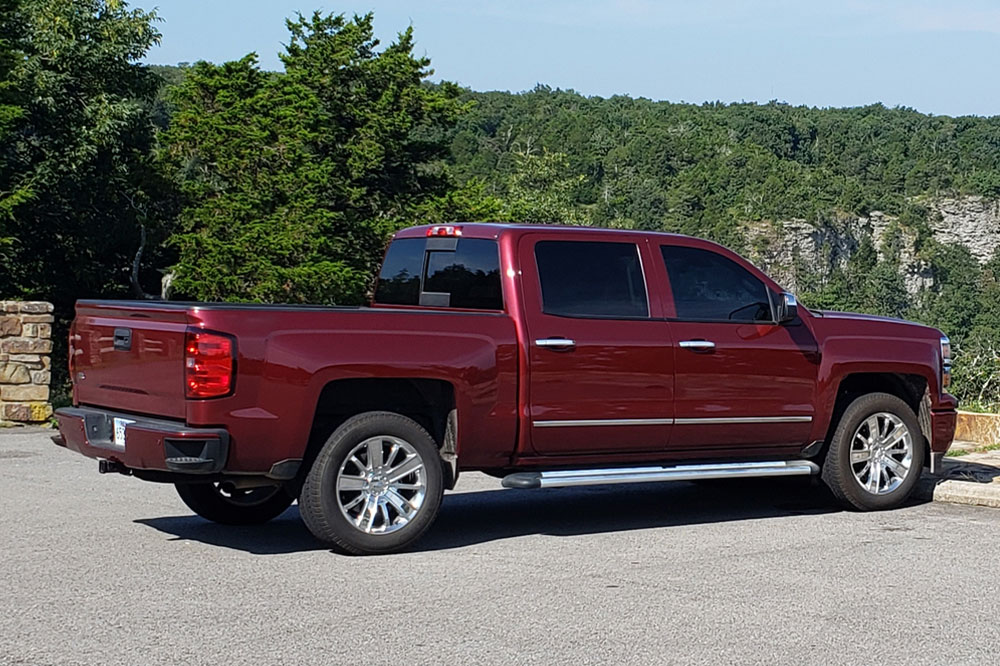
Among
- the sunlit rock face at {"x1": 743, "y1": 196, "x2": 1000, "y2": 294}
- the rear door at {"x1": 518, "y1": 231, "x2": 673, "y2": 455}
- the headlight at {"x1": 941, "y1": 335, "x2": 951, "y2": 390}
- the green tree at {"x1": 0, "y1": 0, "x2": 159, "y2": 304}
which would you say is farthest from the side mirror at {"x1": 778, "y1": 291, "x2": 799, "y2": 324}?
the sunlit rock face at {"x1": 743, "y1": 196, "x2": 1000, "y2": 294}

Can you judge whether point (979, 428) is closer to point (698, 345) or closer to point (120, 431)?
point (698, 345)

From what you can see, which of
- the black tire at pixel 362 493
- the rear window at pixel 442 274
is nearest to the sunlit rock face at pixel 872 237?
the rear window at pixel 442 274

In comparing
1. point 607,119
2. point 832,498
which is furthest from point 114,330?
point 607,119

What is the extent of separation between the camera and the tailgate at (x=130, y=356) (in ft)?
23.8

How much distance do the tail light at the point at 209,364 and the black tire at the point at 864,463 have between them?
171 inches

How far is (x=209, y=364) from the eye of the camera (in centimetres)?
711

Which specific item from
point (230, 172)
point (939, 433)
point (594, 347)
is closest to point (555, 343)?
point (594, 347)

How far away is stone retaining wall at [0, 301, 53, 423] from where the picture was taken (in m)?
14.8

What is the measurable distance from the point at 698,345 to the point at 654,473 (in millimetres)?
896

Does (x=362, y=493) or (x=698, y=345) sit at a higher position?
(x=698, y=345)

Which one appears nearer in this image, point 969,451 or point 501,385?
point 501,385

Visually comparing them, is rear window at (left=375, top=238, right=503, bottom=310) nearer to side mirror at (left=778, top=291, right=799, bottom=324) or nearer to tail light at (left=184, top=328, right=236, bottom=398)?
tail light at (left=184, top=328, right=236, bottom=398)

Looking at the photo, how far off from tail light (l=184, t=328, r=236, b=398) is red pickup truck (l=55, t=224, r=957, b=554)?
0.01 meters

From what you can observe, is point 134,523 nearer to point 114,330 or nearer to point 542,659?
point 114,330
